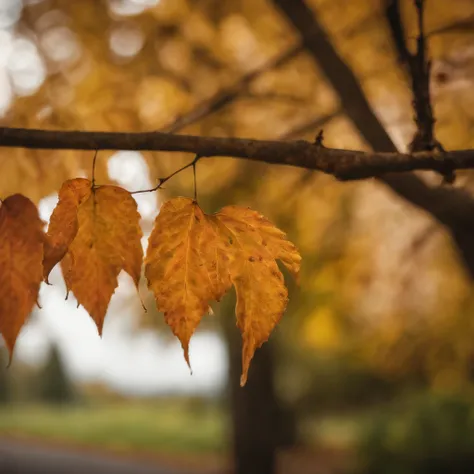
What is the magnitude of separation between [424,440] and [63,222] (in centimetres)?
624

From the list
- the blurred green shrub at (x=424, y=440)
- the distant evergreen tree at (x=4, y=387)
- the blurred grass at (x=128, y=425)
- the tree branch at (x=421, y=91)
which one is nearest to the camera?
the tree branch at (x=421, y=91)

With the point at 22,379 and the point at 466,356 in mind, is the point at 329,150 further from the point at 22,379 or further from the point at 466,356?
the point at 22,379

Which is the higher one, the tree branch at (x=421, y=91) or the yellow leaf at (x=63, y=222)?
the tree branch at (x=421, y=91)

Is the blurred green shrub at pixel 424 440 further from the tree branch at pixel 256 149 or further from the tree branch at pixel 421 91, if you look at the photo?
the tree branch at pixel 256 149

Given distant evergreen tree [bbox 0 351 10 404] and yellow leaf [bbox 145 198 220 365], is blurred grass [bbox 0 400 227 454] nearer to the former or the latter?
distant evergreen tree [bbox 0 351 10 404]

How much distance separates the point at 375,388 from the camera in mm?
12180

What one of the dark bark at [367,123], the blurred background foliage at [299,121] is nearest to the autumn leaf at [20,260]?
the blurred background foliage at [299,121]

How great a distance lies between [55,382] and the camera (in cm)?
1939

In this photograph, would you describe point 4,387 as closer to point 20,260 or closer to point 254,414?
point 254,414

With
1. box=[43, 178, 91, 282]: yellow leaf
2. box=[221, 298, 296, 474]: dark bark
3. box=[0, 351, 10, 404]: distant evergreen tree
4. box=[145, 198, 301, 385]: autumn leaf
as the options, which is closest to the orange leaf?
box=[145, 198, 301, 385]: autumn leaf

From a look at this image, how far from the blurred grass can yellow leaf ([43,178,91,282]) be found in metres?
10.5

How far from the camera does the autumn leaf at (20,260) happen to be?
84 cm

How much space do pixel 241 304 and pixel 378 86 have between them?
2960mm

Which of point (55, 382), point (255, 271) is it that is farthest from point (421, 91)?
point (55, 382)
